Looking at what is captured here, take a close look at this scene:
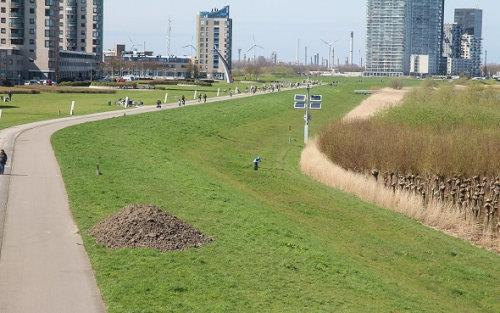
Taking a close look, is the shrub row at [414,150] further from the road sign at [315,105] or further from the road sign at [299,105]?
the road sign at [315,105]

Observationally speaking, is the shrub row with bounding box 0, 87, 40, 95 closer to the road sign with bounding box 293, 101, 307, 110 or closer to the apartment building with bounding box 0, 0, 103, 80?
the road sign with bounding box 293, 101, 307, 110

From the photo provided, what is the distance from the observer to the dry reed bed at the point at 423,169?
31969 mm

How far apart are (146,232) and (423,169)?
2109cm

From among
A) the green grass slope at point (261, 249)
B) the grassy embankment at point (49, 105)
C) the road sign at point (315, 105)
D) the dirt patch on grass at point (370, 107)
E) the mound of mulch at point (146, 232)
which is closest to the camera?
the green grass slope at point (261, 249)

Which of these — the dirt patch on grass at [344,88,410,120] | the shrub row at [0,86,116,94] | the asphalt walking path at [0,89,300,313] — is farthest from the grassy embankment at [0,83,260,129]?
the asphalt walking path at [0,89,300,313]

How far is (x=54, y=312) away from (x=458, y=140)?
95.8ft

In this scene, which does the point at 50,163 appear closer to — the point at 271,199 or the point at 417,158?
the point at 271,199

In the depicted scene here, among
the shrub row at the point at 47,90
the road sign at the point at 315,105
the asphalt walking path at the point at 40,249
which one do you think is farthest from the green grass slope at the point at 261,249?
the shrub row at the point at 47,90

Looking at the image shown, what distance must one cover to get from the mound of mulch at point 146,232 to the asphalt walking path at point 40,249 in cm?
76

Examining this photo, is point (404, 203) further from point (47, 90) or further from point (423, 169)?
point (47, 90)

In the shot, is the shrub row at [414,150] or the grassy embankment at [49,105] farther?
the grassy embankment at [49,105]

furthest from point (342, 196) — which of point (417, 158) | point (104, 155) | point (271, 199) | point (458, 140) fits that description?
point (104, 155)

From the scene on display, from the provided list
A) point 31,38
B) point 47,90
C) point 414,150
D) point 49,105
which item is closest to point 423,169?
point 414,150

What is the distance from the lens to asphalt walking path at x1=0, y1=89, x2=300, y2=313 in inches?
610
